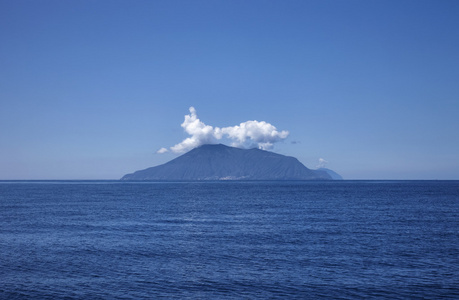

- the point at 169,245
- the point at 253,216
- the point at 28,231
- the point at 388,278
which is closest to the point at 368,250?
the point at 388,278

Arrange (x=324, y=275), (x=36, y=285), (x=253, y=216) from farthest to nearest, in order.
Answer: (x=253, y=216), (x=324, y=275), (x=36, y=285)

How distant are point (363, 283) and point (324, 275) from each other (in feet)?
11.7

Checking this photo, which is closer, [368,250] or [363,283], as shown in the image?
[363,283]

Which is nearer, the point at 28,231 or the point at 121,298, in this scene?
the point at 121,298

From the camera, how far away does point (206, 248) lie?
47625mm

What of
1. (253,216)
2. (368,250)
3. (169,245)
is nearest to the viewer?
(368,250)

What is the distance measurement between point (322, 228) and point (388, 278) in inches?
1121

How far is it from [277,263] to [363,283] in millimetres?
9071

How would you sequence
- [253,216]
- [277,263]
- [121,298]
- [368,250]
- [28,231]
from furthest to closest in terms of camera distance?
1. [253,216]
2. [28,231]
3. [368,250]
4. [277,263]
5. [121,298]

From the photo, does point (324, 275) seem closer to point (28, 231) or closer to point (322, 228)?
point (322, 228)

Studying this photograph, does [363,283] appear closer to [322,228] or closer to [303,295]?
[303,295]

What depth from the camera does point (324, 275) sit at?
35.6 m

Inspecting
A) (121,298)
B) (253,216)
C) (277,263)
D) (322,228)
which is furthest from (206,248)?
(253,216)

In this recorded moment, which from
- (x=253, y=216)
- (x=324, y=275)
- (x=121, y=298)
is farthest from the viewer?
(x=253, y=216)
